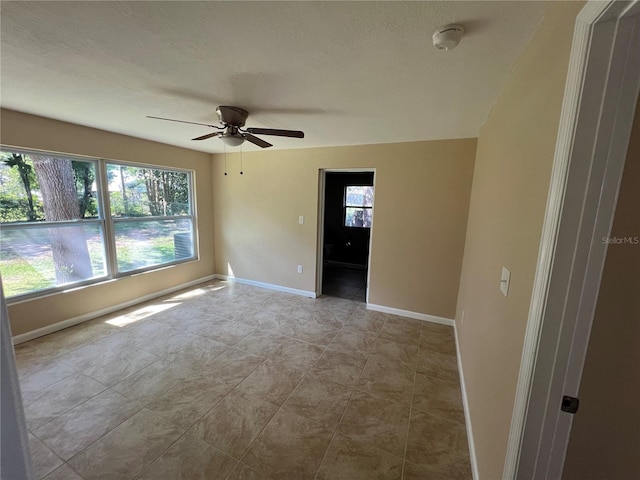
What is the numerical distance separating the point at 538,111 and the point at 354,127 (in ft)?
6.09

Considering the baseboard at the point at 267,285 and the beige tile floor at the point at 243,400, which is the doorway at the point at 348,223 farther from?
Result: the beige tile floor at the point at 243,400

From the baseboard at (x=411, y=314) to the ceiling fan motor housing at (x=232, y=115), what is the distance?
285 cm

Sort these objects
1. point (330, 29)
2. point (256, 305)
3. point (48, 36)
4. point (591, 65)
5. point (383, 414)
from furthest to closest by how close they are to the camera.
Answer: point (256, 305) < point (383, 414) < point (48, 36) < point (330, 29) < point (591, 65)

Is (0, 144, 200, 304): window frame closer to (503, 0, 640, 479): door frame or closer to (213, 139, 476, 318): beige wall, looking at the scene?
(213, 139, 476, 318): beige wall

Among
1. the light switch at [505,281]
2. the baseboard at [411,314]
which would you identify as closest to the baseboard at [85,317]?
the baseboard at [411,314]

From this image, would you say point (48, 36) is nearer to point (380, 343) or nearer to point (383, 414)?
point (383, 414)

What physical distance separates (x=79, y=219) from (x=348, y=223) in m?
4.65

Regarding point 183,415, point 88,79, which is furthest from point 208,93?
point 183,415

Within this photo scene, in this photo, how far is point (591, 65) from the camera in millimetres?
705

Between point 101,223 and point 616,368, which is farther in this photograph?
point 101,223

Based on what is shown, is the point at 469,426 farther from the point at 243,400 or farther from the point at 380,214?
the point at 380,214

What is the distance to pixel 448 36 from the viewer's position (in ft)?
3.82

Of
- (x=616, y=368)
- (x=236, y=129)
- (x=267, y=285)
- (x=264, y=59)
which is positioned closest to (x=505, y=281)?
(x=616, y=368)

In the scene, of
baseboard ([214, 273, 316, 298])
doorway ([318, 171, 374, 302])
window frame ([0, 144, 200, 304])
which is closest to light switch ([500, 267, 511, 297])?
baseboard ([214, 273, 316, 298])
